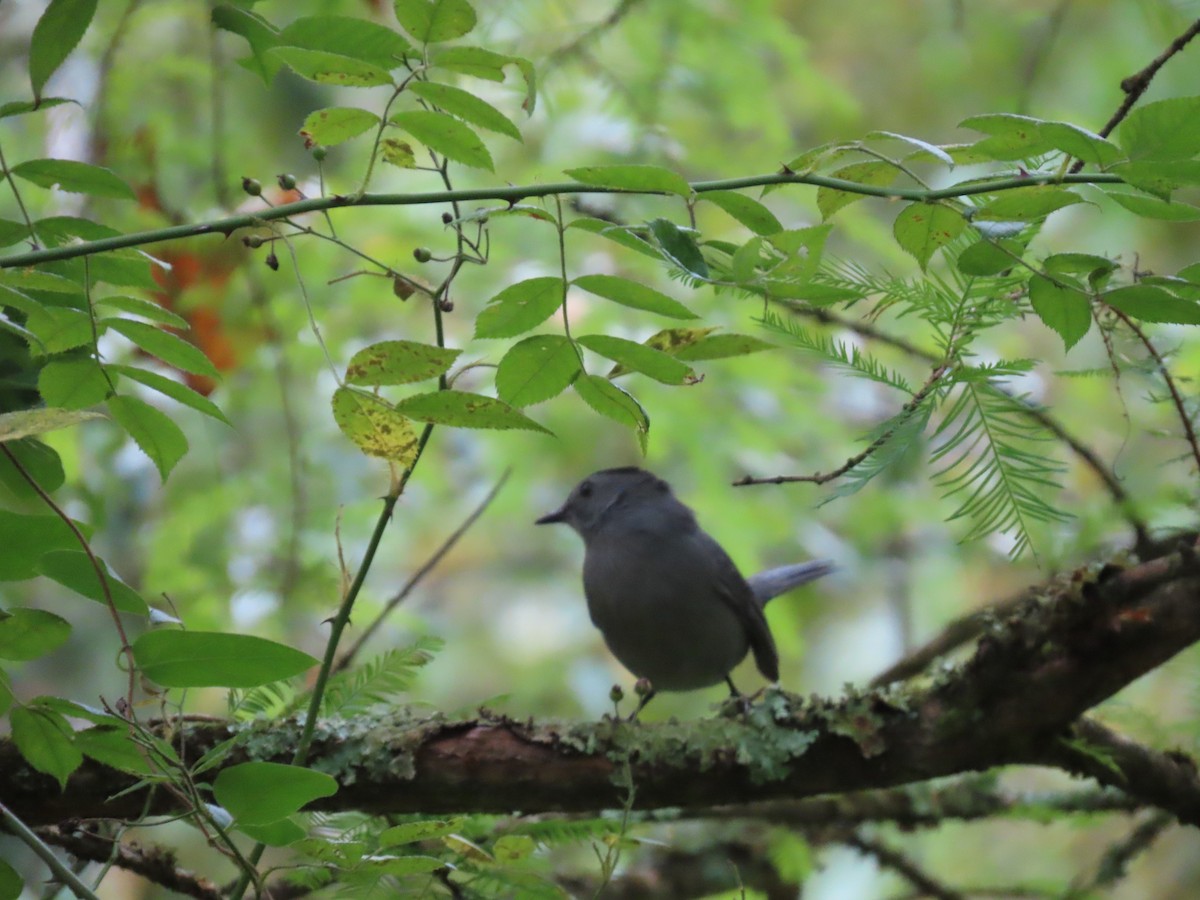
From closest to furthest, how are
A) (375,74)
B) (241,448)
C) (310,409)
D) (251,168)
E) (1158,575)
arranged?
(375,74) → (1158,575) → (251,168) → (310,409) → (241,448)

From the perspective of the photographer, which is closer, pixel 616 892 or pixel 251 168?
pixel 616 892

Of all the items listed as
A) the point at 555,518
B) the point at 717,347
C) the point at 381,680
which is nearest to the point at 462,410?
the point at 717,347

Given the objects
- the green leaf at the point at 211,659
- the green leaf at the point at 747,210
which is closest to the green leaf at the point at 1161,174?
the green leaf at the point at 747,210

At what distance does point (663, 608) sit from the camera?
11.9 ft

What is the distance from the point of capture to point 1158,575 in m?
2.07

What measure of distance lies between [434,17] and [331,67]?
5.3 inches

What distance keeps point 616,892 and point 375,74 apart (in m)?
2.63

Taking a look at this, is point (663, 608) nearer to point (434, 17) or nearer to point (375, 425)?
point (375, 425)

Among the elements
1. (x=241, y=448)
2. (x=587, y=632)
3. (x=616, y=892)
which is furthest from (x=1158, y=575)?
(x=587, y=632)

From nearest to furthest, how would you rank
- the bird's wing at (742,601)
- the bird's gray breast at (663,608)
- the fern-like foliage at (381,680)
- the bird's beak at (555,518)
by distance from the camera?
the fern-like foliage at (381,680) → the bird's gray breast at (663,608) → the bird's wing at (742,601) → the bird's beak at (555,518)

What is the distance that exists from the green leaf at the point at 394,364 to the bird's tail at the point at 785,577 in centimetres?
321

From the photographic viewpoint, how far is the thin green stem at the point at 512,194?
1.14 metres

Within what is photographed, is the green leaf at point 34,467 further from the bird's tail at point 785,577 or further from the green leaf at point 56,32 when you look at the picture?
the bird's tail at point 785,577

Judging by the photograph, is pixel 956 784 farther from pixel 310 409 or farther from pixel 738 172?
pixel 310 409
